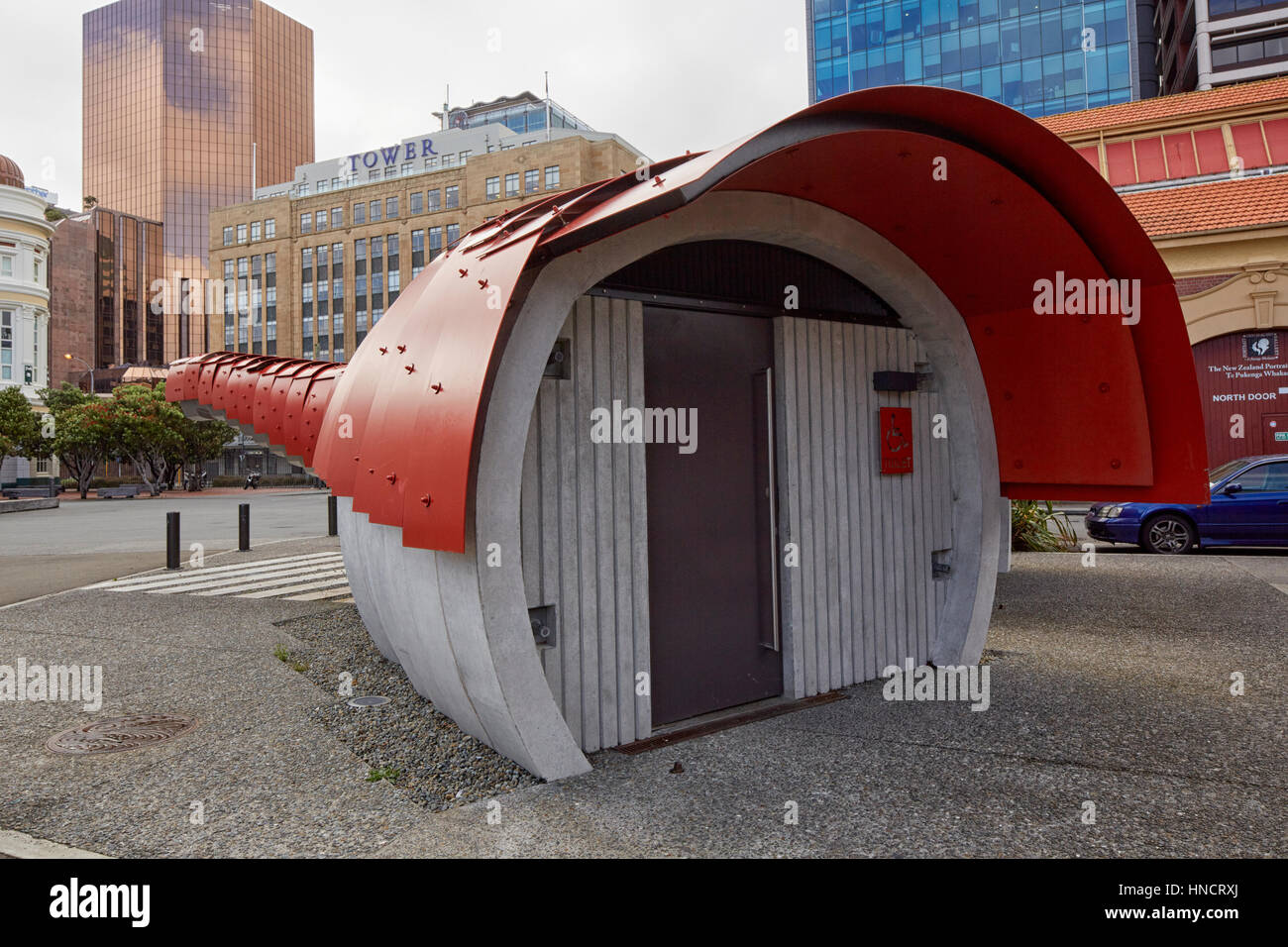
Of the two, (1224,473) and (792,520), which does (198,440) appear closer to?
(1224,473)

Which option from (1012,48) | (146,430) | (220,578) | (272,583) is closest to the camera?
(272,583)

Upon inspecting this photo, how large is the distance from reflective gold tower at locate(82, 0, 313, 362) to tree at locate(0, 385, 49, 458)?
255 ft

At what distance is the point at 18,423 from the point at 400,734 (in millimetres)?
43883

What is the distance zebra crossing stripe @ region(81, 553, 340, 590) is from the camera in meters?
12.3

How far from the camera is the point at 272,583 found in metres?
12.1

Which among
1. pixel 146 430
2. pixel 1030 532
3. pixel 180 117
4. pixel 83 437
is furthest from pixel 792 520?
pixel 180 117

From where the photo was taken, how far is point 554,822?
3.84 metres

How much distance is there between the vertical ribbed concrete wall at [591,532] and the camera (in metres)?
4.66

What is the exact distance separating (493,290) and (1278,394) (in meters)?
21.0

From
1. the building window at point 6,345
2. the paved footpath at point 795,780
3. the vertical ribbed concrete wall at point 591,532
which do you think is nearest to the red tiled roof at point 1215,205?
the paved footpath at point 795,780

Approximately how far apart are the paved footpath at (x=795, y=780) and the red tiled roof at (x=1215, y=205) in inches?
634

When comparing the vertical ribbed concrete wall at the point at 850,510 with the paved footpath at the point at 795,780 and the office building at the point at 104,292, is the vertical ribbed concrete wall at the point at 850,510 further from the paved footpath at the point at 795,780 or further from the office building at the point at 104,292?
the office building at the point at 104,292

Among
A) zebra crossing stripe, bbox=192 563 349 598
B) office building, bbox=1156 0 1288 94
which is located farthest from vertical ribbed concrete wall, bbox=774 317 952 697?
office building, bbox=1156 0 1288 94

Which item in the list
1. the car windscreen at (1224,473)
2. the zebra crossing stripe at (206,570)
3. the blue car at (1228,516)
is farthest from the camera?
the car windscreen at (1224,473)
